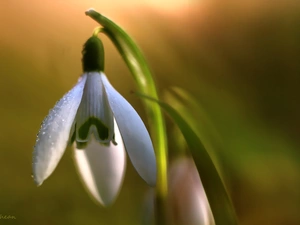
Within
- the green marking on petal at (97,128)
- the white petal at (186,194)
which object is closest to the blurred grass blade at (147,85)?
the white petal at (186,194)

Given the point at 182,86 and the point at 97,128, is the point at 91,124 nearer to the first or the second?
the point at 97,128

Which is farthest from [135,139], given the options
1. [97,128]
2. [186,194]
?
[186,194]

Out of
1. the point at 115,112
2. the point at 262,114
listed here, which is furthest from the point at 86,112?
the point at 262,114

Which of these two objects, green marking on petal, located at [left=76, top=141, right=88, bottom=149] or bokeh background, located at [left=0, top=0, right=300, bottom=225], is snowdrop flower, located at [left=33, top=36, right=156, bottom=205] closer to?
green marking on petal, located at [left=76, top=141, right=88, bottom=149]

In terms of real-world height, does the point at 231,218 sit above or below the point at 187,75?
below

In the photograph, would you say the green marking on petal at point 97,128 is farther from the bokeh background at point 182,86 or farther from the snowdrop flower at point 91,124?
the bokeh background at point 182,86

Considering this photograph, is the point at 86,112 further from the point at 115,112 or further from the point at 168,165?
the point at 168,165
